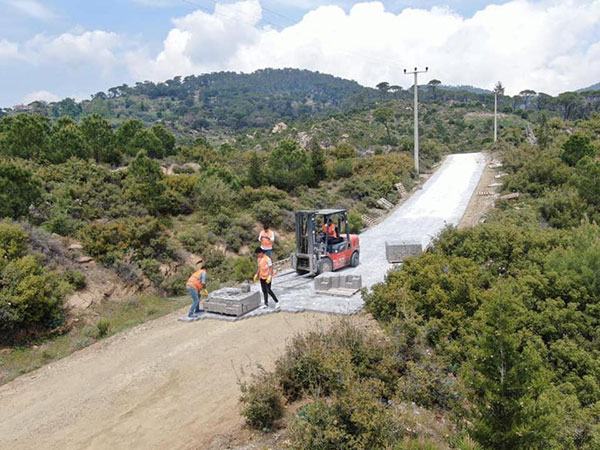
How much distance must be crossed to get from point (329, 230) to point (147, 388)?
27.4 ft

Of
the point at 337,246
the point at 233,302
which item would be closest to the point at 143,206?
the point at 337,246

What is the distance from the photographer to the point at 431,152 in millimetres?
48625

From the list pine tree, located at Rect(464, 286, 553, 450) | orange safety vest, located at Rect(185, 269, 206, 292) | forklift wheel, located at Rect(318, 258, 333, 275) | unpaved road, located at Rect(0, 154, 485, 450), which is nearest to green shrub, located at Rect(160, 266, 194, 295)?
unpaved road, located at Rect(0, 154, 485, 450)

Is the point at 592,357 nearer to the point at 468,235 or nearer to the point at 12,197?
the point at 468,235

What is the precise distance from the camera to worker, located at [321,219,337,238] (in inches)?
567

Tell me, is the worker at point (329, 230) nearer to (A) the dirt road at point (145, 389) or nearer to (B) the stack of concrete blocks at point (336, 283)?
(B) the stack of concrete blocks at point (336, 283)

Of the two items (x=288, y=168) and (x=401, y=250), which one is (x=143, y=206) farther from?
(x=401, y=250)

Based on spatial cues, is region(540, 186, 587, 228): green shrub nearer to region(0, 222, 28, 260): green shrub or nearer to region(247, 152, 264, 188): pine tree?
region(247, 152, 264, 188): pine tree

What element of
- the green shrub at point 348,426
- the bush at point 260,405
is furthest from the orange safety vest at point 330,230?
the green shrub at point 348,426

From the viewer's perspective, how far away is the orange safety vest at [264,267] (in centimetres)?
1097

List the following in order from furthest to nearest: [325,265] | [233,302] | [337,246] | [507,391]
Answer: [337,246], [325,265], [233,302], [507,391]

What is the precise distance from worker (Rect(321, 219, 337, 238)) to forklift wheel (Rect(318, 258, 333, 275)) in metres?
0.93

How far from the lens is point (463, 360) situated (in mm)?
8297

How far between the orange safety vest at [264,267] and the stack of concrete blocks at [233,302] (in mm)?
786
